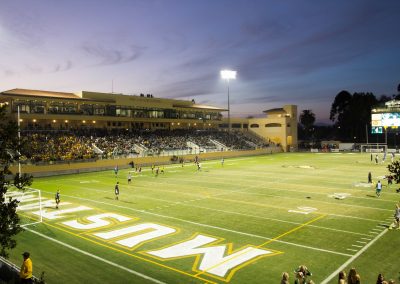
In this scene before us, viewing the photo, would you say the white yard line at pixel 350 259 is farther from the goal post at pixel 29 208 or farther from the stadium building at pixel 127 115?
the stadium building at pixel 127 115

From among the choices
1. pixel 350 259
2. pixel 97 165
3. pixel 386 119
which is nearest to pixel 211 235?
pixel 350 259

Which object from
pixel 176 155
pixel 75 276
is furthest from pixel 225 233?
pixel 176 155

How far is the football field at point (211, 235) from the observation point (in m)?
13.9

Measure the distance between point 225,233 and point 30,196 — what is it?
19039 millimetres

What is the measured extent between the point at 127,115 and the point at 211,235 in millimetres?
56368

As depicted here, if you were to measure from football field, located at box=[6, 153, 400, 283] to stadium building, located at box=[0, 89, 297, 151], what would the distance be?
71.6ft

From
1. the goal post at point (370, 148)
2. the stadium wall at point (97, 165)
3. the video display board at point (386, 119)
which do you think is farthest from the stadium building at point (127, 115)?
the video display board at point (386, 119)

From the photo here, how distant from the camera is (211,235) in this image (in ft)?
60.5

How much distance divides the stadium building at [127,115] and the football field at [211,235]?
21.8 meters

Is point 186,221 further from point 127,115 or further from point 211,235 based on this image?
point 127,115

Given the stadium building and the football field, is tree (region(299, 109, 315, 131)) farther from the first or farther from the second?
the football field

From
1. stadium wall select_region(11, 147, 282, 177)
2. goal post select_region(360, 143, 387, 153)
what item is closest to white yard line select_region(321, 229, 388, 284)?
stadium wall select_region(11, 147, 282, 177)

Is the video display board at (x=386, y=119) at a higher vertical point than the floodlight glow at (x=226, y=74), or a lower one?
lower

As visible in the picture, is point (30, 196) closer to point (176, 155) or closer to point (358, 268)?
point (358, 268)
